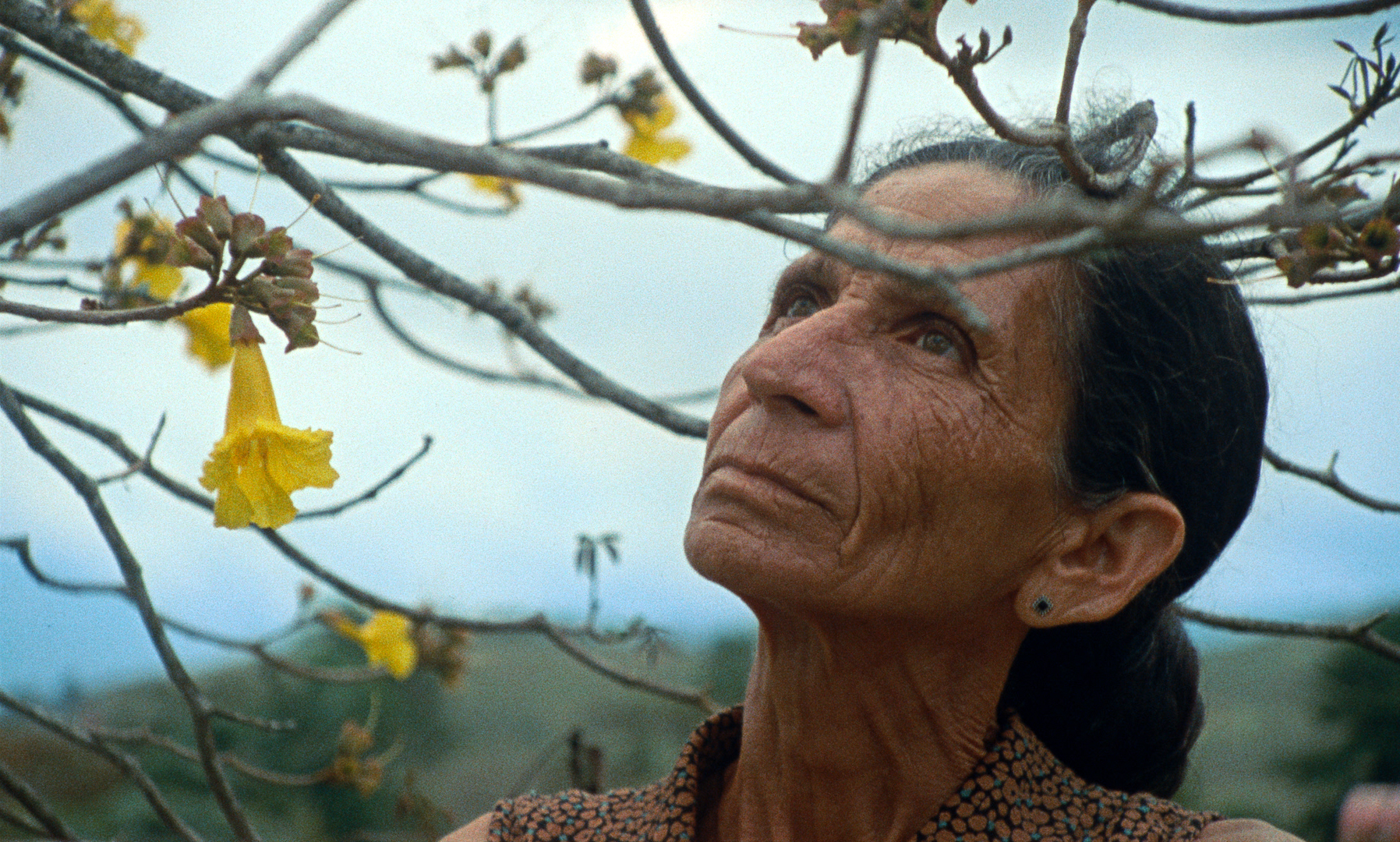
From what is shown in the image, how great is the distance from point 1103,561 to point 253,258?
1350 millimetres

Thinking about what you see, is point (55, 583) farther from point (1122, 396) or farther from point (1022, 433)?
point (1122, 396)

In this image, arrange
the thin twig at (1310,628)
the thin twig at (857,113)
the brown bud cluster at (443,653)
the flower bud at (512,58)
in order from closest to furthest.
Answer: the thin twig at (857,113) < the thin twig at (1310,628) < the flower bud at (512,58) < the brown bud cluster at (443,653)

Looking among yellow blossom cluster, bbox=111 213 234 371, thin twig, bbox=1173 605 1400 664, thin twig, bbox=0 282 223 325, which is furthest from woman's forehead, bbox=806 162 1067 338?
yellow blossom cluster, bbox=111 213 234 371

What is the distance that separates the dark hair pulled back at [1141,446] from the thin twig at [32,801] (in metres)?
1.96

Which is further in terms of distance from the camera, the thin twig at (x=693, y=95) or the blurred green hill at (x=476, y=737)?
the blurred green hill at (x=476, y=737)

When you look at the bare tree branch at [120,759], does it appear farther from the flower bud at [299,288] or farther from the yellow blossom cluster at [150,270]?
the flower bud at [299,288]

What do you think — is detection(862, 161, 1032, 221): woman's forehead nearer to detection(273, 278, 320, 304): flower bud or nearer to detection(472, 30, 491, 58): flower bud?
detection(273, 278, 320, 304): flower bud

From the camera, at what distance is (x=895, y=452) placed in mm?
1843

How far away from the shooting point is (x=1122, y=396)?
2.00m

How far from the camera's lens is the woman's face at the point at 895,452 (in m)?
1.81

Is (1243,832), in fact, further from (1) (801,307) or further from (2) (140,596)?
(2) (140,596)

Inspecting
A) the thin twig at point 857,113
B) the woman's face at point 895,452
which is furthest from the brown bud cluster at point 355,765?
the thin twig at point 857,113

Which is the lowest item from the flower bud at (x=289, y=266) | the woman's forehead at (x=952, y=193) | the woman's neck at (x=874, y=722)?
the woman's neck at (x=874, y=722)

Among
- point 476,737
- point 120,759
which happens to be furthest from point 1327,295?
point 476,737
